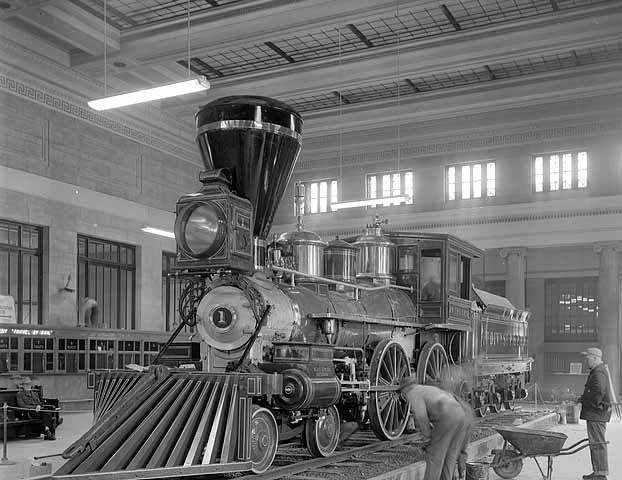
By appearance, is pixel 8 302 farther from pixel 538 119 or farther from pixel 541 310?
pixel 541 310

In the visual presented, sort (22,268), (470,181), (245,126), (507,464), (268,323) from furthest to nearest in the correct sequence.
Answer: (470,181) → (22,268) → (507,464) → (245,126) → (268,323)

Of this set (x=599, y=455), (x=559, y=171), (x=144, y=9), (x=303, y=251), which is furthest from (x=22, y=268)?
(x=559, y=171)

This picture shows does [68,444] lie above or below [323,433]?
below

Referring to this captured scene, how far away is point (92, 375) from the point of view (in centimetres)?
714

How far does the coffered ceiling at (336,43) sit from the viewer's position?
47.9 ft

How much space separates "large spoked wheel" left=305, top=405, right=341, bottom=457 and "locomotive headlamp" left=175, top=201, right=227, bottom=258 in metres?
2.01

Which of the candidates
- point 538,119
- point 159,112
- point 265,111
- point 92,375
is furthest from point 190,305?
point 538,119

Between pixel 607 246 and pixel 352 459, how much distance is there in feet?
47.7

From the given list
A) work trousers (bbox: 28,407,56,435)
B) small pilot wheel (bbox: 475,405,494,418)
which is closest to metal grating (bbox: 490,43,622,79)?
small pilot wheel (bbox: 475,405,494,418)

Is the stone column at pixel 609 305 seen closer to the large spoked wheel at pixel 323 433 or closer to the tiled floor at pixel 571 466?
the tiled floor at pixel 571 466

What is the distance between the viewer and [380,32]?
52.3ft

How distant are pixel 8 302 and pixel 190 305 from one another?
847cm

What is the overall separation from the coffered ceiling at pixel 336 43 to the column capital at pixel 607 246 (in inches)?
161

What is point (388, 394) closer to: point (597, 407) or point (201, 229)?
point (597, 407)
